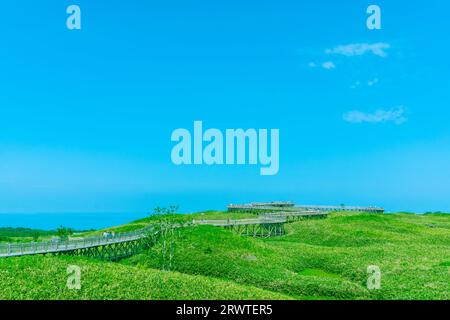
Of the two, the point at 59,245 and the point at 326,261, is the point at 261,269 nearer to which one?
the point at 326,261

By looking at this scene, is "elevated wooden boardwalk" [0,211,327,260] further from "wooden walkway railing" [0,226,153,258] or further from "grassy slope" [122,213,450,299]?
"grassy slope" [122,213,450,299]

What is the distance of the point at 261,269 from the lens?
5172 centimetres

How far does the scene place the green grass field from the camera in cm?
3700

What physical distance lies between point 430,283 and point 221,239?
26.1m

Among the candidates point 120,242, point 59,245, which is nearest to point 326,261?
point 120,242

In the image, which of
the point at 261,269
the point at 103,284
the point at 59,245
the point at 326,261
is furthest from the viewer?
the point at 326,261

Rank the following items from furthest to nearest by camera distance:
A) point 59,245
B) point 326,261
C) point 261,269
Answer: point 326,261 < point 261,269 < point 59,245


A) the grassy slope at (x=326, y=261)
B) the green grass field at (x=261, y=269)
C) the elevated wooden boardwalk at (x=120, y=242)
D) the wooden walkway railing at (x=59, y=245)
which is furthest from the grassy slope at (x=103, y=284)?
the grassy slope at (x=326, y=261)

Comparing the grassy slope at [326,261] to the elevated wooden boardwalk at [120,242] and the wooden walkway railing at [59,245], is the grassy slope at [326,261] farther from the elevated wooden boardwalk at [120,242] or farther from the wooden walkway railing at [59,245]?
the wooden walkway railing at [59,245]

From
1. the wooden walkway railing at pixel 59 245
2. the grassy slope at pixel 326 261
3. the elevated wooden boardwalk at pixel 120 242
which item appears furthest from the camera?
the elevated wooden boardwalk at pixel 120 242

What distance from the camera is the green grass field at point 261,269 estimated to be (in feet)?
121

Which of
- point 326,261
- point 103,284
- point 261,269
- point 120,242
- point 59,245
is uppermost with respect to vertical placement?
point 120,242
